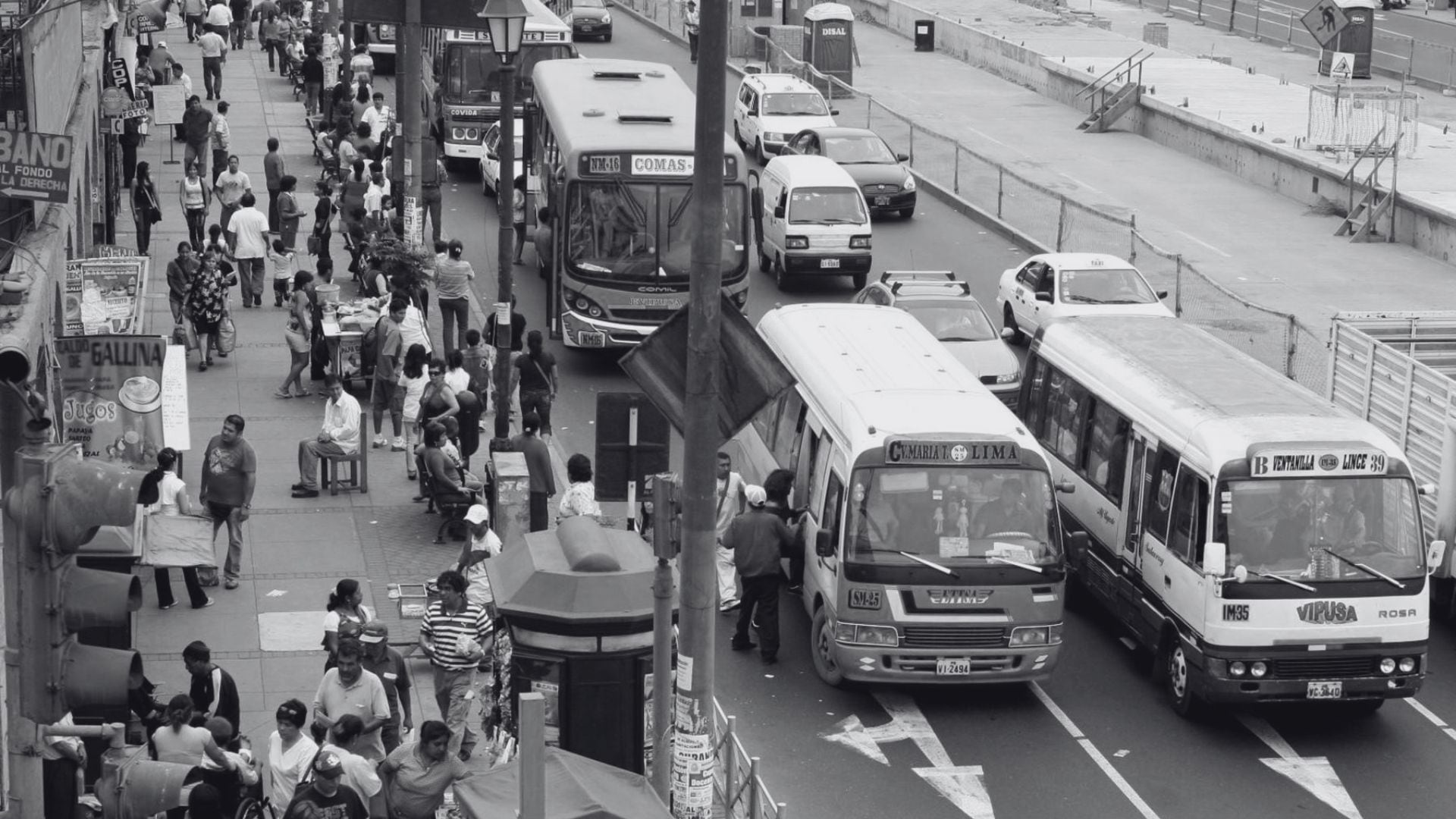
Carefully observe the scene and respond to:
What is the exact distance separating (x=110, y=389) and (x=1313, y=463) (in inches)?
417

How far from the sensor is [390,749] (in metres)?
13.4

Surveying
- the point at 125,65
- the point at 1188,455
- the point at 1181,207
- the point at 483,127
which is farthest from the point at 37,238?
the point at 1181,207

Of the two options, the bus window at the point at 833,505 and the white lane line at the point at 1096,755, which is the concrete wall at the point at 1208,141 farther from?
the bus window at the point at 833,505

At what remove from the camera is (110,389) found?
18.1 meters

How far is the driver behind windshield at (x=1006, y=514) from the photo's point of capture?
15.5 meters

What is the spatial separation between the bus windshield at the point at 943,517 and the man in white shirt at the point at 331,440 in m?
6.67

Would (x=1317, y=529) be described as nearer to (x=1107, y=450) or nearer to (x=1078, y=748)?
(x=1078, y=748)

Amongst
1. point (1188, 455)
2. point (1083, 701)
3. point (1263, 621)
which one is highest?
point (1188, 455)

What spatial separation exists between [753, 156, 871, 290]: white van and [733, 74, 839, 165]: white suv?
8.20 meters

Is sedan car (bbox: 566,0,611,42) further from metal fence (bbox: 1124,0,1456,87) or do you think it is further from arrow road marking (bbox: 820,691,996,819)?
arrow road marking (bbox: 820,691,996,819)

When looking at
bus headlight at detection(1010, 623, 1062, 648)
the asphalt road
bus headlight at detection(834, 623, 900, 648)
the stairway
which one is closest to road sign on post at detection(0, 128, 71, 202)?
the asphalt road

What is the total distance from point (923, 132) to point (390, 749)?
31.1 meters

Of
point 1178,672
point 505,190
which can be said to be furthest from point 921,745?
point 505,190

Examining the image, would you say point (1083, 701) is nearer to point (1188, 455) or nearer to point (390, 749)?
point (1188, 455)
